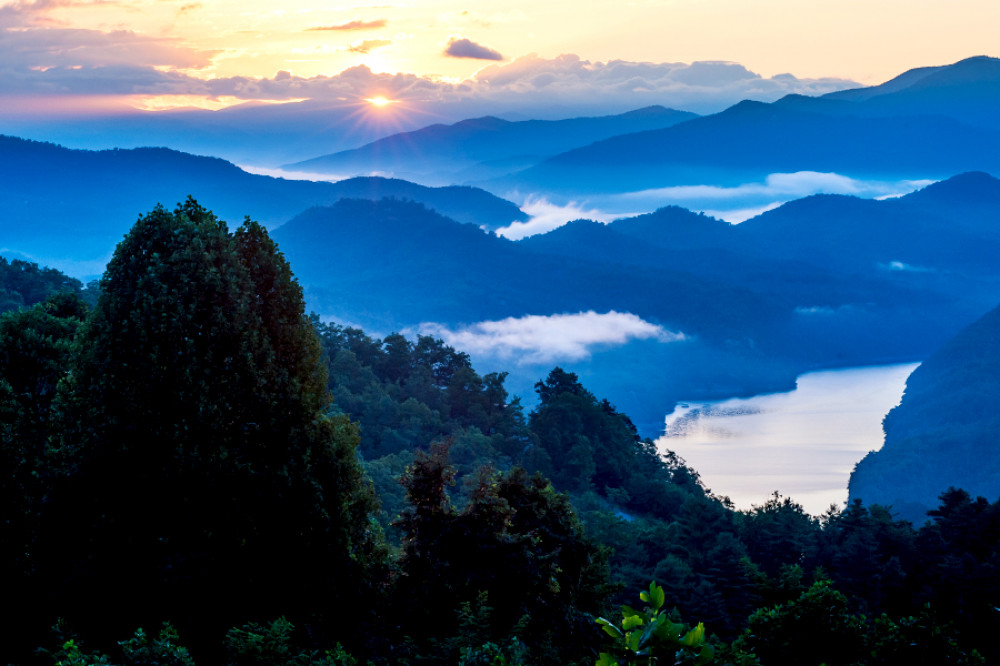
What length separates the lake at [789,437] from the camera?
6038 centimetres

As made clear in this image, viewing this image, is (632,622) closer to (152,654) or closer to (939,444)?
(152,654)

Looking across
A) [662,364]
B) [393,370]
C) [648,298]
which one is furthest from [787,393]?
[393,370]

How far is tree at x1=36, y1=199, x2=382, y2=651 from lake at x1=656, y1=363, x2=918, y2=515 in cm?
3654

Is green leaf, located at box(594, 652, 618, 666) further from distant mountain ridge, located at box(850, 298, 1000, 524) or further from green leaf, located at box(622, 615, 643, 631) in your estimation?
distant mountain ridge, located at box(850, 298, 1000, 524)

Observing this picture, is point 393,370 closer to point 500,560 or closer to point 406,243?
point 500,560

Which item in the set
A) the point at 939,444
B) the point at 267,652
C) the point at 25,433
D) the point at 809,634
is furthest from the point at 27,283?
the point at 939,444

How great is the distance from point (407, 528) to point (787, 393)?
109 m

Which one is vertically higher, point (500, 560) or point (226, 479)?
point (226, 479)

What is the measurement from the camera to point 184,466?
33.0 ft

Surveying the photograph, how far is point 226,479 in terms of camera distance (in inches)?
404

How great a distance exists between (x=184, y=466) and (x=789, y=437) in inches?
2998

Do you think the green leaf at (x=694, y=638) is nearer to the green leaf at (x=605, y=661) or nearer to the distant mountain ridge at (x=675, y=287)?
the green leaf at (x=605, y=661)

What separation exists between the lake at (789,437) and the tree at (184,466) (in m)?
36.5

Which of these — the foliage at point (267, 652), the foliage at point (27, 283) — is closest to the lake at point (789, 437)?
the foliage at point (27, 283)
